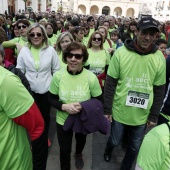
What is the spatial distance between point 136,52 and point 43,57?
1.56 metres

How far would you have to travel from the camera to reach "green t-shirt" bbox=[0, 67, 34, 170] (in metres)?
1.33

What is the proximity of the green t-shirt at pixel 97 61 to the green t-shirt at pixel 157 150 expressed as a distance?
2855 mm

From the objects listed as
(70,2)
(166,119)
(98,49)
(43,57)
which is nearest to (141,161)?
(166,119)

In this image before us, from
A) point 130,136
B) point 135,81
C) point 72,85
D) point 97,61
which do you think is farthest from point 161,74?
point 97,61

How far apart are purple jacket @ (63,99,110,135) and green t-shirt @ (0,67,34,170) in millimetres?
820

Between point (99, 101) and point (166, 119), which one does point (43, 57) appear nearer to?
point (99, 101)

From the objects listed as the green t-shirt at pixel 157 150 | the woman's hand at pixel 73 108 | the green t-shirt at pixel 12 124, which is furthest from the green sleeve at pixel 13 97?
the woman's hand at pixel 73 108

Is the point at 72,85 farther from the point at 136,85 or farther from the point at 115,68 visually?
the point at 136,85

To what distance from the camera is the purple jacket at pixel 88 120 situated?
2359 millimetres

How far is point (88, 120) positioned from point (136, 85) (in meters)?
0.70

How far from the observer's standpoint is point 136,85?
249 centimetres

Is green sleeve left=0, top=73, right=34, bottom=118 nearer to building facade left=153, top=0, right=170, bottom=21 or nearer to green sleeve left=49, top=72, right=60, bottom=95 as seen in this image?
green sleeve left=49, top=72, right=60, bottom=95

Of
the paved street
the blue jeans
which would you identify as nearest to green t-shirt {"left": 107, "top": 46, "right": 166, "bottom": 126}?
the blue jeans

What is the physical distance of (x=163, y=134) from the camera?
1324 mm
